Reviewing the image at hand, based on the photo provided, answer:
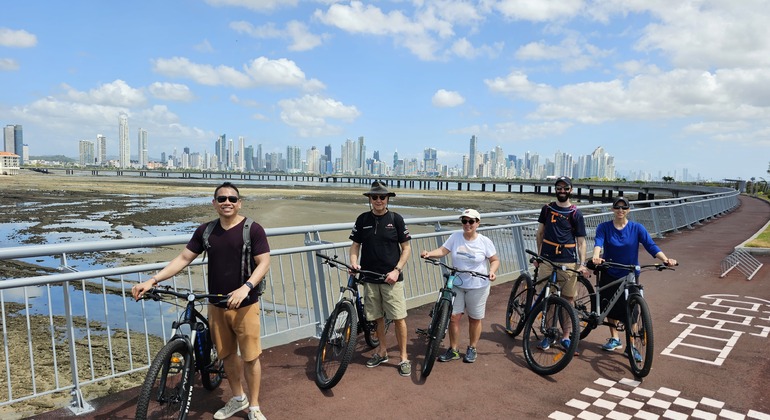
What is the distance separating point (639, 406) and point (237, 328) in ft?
12.5

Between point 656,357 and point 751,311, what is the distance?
11.6ft

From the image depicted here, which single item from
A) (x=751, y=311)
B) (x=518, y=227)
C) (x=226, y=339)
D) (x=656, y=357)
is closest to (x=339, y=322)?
(x=226, y=339)

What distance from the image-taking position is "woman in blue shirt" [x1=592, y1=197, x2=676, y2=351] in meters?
5.82

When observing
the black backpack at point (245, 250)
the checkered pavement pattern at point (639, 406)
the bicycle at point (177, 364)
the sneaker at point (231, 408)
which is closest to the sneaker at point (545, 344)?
the checkered pavement pattern at point (639, 406)

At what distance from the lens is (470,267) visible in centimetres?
550

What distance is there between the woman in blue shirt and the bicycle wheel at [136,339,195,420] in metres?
4.50

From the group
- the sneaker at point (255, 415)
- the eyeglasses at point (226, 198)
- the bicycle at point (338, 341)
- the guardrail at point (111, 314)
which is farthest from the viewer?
the bicycle at point (338, 341)

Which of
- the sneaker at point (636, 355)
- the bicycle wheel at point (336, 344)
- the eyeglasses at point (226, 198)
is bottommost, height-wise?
the sneaker at point (636, 355)

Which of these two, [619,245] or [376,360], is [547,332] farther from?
[376,360]

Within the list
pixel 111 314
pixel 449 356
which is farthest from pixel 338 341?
pixel 111 314

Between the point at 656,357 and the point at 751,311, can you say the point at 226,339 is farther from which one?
the point at 751,311

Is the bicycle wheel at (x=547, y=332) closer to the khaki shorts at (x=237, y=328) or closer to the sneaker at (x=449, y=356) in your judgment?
the sneaker at (x=449, y=356)

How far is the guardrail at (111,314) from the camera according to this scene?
4398mm

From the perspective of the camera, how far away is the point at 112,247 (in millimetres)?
4715
